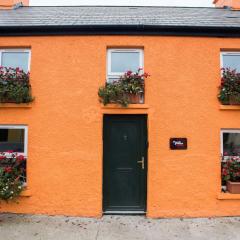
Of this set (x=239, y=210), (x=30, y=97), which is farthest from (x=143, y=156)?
(x=30, y=97)

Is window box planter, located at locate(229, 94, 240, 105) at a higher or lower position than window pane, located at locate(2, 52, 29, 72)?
lower

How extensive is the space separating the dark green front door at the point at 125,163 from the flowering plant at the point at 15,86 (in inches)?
80.2

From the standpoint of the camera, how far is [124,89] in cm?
727

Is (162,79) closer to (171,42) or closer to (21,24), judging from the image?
(171,42)

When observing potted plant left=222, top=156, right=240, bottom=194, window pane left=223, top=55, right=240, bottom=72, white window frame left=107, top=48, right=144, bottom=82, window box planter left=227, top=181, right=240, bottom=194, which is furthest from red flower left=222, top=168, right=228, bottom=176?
white window frame left=107, top=48, right=144, bottom=82

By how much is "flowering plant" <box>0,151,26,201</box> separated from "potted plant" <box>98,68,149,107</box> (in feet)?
8.35

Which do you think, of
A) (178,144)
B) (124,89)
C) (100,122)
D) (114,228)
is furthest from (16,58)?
(114,228)

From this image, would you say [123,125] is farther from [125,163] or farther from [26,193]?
[26,193]

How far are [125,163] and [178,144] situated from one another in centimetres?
138

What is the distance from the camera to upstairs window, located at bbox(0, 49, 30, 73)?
25.4 ft

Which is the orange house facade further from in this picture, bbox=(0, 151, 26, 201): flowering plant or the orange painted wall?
bbox=(0, 151, 26, 201): flowering plant

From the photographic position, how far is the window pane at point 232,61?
774 cm

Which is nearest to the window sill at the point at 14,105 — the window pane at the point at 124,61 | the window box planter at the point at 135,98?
the window pane at the point at 124,61

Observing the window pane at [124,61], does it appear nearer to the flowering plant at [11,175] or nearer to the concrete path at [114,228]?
the flowering plant at [11,175]
